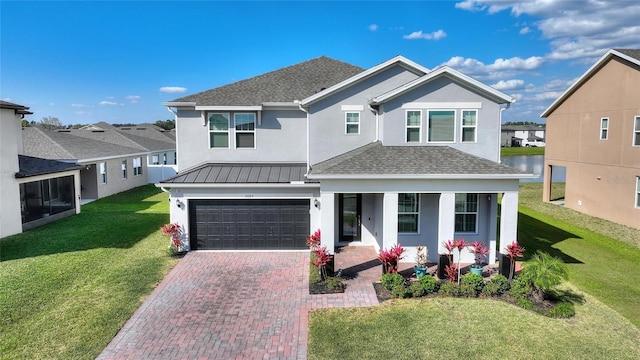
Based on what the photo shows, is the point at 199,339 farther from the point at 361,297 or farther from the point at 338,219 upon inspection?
the point at 338,219

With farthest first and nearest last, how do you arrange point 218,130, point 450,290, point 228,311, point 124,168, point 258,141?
point 124,168 < point 258,141 < point 218,130 < point 450,290 < point 228,311

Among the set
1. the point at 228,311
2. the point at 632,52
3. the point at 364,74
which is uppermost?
the point at 632,52

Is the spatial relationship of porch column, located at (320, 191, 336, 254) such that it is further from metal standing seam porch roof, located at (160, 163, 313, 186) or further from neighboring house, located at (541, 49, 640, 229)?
neighboring house, located at (541, 49, 640, 229)

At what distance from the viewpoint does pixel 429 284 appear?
10.5m

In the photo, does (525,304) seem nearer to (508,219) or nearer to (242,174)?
(508,219)

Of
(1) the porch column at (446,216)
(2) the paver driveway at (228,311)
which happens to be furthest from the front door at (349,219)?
(1) the porch column at (446,216)

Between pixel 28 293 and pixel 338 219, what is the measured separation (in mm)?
10108

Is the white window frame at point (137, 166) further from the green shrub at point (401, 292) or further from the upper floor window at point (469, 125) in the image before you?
the green shrub at point (401, 292)

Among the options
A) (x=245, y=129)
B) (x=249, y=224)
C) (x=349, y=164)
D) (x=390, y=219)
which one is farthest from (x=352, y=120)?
(x=249, y=224)

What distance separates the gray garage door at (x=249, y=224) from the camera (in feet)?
48.0

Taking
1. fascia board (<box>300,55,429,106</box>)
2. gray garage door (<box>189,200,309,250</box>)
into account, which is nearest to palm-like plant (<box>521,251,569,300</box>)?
gray garage door (<box>189,200,309,250</box>)

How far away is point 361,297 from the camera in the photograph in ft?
34.0

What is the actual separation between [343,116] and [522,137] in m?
92.4

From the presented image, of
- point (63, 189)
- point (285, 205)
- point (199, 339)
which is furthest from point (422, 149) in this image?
point (63, 189)
